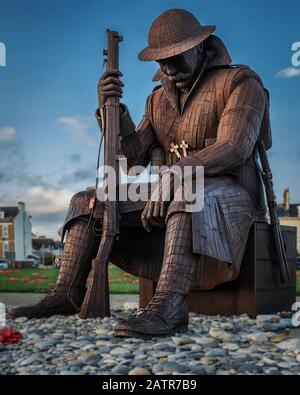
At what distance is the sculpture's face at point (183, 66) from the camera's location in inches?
215

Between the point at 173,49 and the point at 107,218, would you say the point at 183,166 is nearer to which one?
the point at 107,218

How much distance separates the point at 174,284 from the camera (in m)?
4.69

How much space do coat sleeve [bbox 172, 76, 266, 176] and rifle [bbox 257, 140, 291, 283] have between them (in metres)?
0.55

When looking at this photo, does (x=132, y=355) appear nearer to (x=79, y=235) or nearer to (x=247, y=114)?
(x=79, y=235)

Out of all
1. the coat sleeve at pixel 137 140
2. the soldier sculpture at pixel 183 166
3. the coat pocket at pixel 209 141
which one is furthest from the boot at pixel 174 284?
the coat sleeve at pixel 137 140

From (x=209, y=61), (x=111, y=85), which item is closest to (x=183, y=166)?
(x=111, y=85)

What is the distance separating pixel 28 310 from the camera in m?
5.58

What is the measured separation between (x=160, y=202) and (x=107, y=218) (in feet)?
2.26

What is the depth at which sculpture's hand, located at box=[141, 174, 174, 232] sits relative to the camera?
194 inches

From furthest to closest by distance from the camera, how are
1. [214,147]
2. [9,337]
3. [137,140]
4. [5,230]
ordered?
[5,230]
[137,140]
[214,147]
[9,337]

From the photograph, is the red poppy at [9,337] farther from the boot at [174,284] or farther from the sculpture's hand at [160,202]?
the sculpture's hand at [160,202]

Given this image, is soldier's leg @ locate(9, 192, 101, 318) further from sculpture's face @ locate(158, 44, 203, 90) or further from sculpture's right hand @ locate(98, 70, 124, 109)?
sculpture's face @ locate(158, 44, 203, 90)
